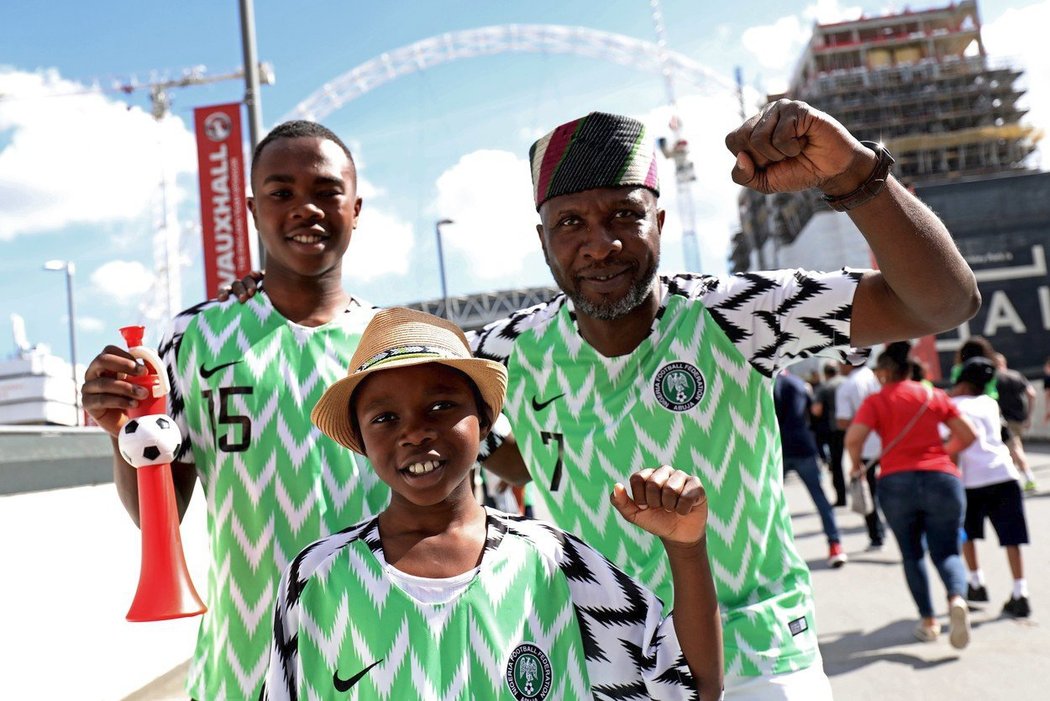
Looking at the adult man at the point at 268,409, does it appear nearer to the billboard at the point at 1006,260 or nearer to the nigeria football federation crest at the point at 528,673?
the nigeria football federation crest at the point at 528,673

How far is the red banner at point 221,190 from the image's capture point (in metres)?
10.9

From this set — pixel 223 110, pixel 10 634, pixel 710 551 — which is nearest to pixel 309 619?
pixel 710 551

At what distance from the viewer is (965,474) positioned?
760 centimetres

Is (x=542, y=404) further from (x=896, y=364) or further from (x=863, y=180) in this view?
(x=896, y=364)

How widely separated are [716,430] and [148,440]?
135cm

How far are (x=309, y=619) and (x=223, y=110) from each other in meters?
10.2

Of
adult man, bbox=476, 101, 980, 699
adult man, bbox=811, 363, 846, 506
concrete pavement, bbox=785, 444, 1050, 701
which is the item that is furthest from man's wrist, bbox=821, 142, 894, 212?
adult man, bbox=811, 363, 846, 506

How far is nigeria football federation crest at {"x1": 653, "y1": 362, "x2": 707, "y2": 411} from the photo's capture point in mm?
2352

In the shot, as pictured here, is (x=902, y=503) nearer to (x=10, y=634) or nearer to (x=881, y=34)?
(x=10, y=634)

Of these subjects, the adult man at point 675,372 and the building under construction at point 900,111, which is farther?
the building under construction at point 900,111

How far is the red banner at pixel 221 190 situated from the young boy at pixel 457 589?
9426 millimetres

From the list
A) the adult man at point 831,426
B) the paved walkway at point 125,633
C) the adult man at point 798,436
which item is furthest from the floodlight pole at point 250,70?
the adult man at point 831,426

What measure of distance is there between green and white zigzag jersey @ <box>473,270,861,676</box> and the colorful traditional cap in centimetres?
35

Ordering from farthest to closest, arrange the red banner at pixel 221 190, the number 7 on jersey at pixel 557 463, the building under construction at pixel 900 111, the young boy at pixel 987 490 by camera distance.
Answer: the building under construction at pixel 900 111
the red banner at pixel 221 190
the young boy at pixel 987 490
the number 7 on jersey at pixel 557 463
